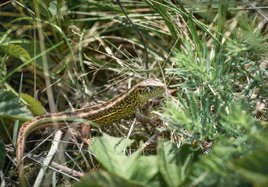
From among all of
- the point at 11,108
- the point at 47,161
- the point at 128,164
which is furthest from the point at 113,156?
the point at 11,108

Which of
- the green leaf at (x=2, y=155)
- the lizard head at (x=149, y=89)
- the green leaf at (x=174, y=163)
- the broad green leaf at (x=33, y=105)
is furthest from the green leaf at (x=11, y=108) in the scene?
the green leaf at (x=174, y=163)

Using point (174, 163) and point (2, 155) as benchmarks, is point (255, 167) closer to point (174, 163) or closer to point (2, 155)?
point (174, 163)

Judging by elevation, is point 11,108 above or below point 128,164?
below

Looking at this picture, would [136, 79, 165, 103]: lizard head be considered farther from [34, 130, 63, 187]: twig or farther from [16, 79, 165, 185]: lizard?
[34, 130, 63, 187]: twig

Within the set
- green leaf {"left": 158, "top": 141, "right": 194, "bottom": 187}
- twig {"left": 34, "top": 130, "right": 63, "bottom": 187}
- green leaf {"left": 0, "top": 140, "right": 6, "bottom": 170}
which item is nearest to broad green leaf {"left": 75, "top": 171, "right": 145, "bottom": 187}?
green leaf {"left": 158, "top": 141, "right": 194, "bottom": 187}

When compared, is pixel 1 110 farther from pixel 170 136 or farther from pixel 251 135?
pixel 251 135

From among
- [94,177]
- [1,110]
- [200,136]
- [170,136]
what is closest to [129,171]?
[94,177]
